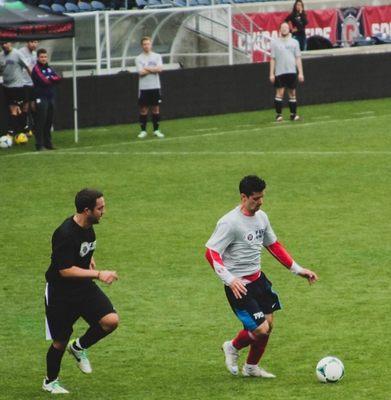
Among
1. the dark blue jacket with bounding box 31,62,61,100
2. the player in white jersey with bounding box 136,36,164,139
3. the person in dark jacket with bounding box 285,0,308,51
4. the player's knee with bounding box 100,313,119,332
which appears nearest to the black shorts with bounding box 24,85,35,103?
the dark blue jacket with bounding box 31,62,61,100

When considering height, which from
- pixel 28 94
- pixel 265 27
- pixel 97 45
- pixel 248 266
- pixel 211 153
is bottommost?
pixel 211 153

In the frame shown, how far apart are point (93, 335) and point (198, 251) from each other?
20.1ft

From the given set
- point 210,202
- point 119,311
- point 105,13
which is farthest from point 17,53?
point 119,311

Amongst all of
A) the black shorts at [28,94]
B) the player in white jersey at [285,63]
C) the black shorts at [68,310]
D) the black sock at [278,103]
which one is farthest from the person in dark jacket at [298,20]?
the black shorts at [68,310]

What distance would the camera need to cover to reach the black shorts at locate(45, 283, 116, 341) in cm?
1050

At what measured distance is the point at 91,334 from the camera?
1070 centimetres

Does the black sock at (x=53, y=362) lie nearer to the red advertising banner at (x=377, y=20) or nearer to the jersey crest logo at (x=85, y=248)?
Result: the jersey crest logo at (x=85, y=248)

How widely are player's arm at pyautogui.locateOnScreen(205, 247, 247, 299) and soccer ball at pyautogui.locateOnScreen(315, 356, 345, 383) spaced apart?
2.97ft

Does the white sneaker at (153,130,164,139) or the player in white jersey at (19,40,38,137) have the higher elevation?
the player in white jersey at (19,40,38,137)

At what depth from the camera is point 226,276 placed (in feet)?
34.4

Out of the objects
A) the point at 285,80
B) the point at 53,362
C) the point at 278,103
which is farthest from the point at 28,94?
the point at 53,362

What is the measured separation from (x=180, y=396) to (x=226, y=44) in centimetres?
2634

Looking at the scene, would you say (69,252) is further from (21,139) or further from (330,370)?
(21,139)

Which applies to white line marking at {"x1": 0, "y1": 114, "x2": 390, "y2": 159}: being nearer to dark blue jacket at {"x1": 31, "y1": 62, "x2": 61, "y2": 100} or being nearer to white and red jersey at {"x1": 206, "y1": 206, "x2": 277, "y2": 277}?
dark blue jacket at {"x1": 31, "y1": 62, "x2": 61, "y2": 100}
